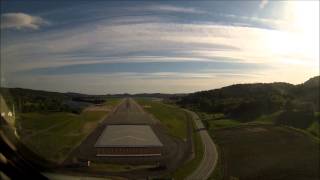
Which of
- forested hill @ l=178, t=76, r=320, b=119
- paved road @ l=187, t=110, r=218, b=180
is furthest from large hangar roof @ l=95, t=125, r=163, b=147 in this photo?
forested hill @ l=178, t=76, r=320, b=119

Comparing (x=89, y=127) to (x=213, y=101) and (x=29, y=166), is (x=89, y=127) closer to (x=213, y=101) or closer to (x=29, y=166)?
(x=29, y=166)

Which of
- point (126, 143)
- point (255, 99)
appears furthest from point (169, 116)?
point (255, 99)

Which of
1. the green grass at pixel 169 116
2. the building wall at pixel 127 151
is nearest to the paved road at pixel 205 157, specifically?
the green grass at pixel 169 116

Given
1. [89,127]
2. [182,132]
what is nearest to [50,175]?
[89,127]

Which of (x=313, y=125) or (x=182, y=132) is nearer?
(x=182, y=132)

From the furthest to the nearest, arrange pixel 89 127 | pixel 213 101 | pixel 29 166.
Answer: pixel 213 101 < pixel 89 127 < pixel 29 166

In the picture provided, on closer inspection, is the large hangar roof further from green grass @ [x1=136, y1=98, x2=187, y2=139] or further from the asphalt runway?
green grass @ [x1=136, y1=98, x2=187, y2=139]

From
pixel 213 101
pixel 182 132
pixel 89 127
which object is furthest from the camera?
pixel 213 101

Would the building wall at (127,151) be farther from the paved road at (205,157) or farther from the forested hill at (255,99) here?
the forested hill at (255,99)

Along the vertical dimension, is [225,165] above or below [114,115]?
below
